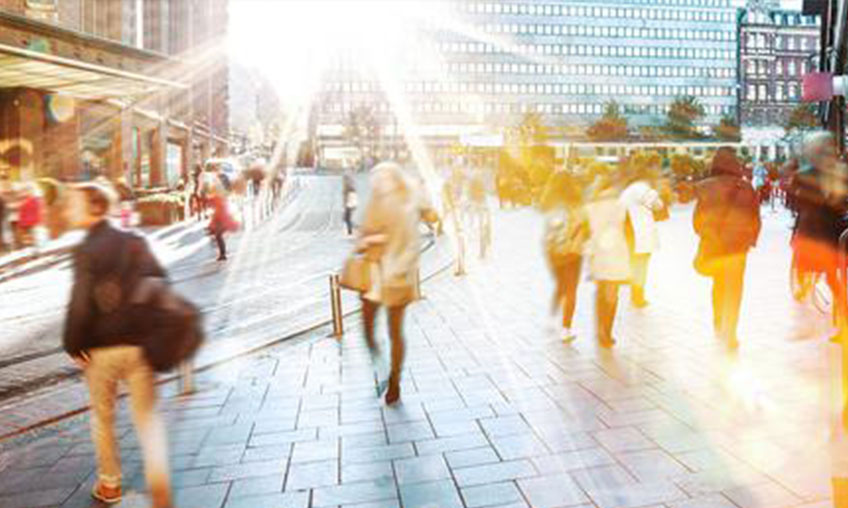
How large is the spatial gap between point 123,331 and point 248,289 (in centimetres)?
861

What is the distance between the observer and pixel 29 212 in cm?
1789

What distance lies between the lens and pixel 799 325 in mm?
8531

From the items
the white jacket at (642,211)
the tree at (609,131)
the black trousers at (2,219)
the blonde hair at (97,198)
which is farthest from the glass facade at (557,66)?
the blonde hair at (97,198)

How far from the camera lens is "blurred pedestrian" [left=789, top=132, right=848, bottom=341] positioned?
783 cm

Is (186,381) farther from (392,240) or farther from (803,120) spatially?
(803,120)

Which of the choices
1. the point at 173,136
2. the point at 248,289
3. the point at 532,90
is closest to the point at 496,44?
the point at 532,90

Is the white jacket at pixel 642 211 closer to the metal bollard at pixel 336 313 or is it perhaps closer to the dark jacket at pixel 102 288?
the metal bollard at pixel 336 313

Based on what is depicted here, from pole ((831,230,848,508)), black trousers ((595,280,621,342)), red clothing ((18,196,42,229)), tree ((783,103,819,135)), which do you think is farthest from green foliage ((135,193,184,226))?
tree ((783,103,819,135))

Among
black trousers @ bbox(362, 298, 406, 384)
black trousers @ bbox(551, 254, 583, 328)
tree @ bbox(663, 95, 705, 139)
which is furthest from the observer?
tree @ bbox(663, 95, 705, 139)

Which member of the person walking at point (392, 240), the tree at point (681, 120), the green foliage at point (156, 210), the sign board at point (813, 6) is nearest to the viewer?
the person walking at point (392, 240)

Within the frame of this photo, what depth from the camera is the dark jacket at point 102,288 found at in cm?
385

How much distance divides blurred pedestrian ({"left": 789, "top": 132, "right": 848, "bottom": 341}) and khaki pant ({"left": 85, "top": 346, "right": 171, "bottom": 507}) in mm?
6602

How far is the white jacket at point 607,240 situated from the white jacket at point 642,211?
81 cm

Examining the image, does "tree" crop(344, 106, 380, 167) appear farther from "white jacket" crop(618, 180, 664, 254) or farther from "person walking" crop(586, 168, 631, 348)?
"person walking" crop(586, 168, 631, 348)
